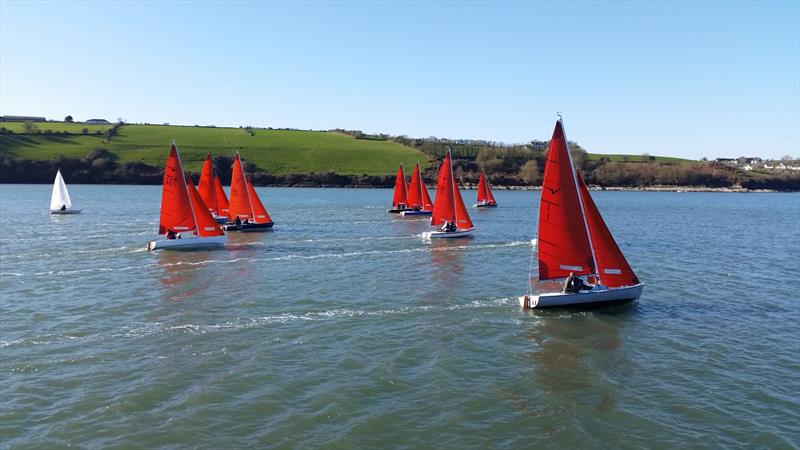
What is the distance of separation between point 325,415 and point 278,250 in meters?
31.8

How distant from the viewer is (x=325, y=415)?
16453 millimetres

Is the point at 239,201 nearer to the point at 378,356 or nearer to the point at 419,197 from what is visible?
the point at 419,197

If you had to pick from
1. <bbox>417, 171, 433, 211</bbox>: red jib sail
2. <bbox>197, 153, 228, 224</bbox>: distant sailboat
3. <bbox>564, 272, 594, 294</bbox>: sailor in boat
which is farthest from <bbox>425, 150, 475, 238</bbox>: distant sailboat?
<bbox>564, 272, 594, 294</bbox>: sailor in boat

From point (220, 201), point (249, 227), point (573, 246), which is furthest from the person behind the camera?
point (220, 201)

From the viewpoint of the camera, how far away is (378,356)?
70.0 ft

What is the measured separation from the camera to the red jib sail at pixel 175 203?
153 ft

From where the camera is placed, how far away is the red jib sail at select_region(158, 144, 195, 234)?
46594 millimetres

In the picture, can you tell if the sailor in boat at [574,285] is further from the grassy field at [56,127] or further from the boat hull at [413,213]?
the grassy field at [56,127]

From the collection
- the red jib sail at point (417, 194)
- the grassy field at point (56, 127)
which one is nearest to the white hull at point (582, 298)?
the red jib sail at point (417, 194)

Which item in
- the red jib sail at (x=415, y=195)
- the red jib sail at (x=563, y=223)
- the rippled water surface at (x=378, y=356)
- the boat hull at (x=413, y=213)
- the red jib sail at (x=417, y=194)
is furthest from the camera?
the red jib sail at (x=415, y=195)

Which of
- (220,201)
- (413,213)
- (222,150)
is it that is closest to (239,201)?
(220,201)

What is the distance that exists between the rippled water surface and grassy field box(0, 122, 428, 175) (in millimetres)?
132539

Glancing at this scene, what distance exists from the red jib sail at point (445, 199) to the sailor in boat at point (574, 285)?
1087 inches

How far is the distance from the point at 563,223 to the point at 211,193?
47.4 m
